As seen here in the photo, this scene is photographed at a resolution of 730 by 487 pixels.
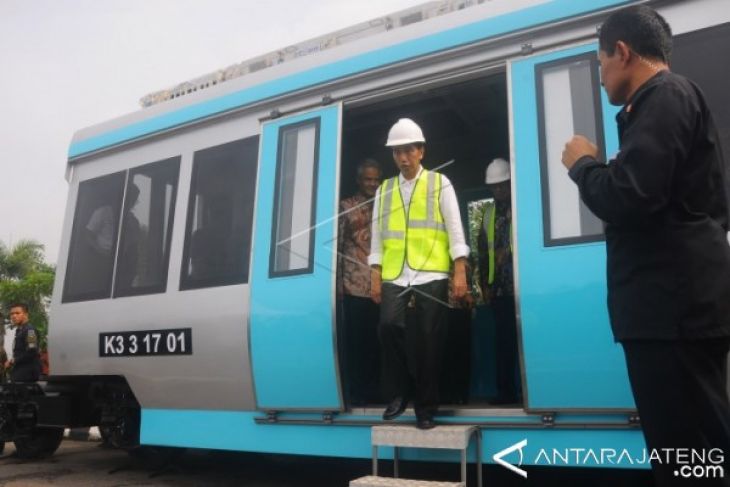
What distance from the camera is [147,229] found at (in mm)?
5617

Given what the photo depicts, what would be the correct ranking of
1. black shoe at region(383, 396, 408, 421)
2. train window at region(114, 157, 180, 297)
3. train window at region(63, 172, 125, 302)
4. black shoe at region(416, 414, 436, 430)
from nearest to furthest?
black shoe at region(416, 414, 436, 430), black shoe at region(383, 396, 408, 421), train window at region(114, 157, 180, 297), train window at region(63, 172, 125, 302)

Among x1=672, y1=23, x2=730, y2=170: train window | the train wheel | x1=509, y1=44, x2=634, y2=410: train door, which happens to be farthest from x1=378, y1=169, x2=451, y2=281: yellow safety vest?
the train wheel

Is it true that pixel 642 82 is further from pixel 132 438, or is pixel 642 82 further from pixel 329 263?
pixel 132 438

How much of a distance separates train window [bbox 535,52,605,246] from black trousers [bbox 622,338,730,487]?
1.73 metres

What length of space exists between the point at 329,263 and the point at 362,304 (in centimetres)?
64

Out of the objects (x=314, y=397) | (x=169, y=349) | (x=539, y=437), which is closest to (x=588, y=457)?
(x=539, y=437)

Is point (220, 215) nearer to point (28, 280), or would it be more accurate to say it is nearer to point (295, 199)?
point (295, 199)

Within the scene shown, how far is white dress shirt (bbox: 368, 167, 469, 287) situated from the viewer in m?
4.11

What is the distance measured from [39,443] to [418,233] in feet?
16.6

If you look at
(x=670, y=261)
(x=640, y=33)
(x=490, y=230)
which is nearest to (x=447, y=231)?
(x=490, y=230)

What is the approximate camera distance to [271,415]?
15.4ft

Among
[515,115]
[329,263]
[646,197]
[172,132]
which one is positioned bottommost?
[646,197]

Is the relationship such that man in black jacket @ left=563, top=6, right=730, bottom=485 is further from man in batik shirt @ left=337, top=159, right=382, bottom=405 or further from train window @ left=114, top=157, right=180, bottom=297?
train window @ left=114, top=157, right=180, bottom=297

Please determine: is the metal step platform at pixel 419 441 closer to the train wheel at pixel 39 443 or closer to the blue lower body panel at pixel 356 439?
the blue lower body panel at pixel 356 439
